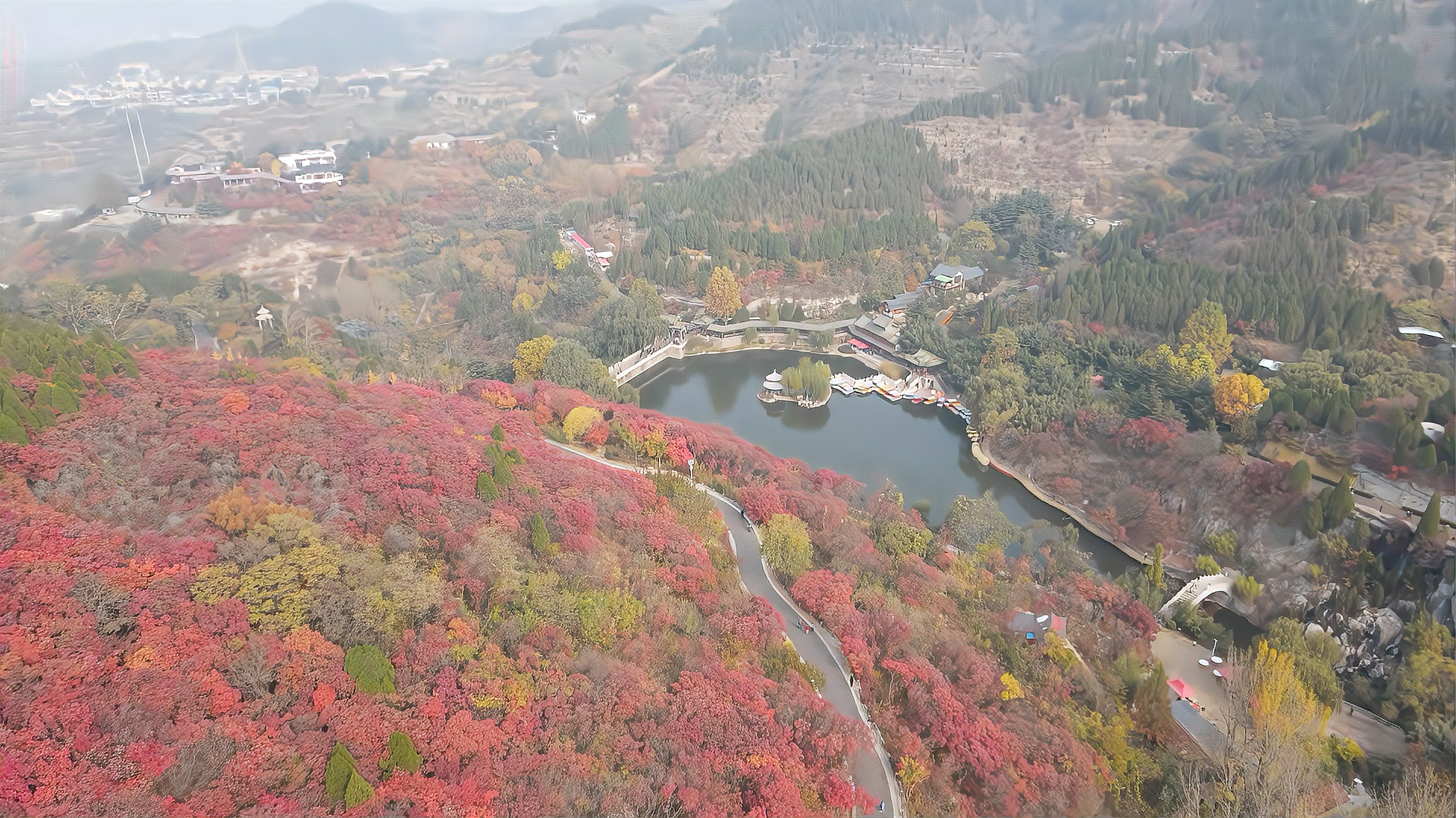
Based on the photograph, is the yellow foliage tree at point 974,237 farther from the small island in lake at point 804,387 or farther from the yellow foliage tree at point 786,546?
the yellow foliage tree at point 786,546


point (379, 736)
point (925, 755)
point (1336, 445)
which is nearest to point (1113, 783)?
point (925, 755)

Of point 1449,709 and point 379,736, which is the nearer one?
point 379,736

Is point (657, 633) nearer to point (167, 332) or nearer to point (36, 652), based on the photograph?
point (36, 652)

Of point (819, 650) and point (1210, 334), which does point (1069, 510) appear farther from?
point (819, 650)

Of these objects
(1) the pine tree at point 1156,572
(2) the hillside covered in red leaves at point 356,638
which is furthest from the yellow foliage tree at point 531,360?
(1) the pine tree at point 1156,572

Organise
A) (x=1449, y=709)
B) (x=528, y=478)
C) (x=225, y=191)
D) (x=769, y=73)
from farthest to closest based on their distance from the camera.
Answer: (x=769, y=73), (x=225, y=191), (x=528, y=478), (x=1449, y=709)

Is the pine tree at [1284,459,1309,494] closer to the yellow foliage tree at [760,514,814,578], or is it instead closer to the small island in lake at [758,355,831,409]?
the yellow foliage tree at [760,514,814,578]
